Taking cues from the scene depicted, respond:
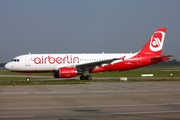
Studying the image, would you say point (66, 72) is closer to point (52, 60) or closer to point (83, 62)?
point (52, 60)

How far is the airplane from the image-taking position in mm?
39031

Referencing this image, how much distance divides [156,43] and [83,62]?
9.25 metres

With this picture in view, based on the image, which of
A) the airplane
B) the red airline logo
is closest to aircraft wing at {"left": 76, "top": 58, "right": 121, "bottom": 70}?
the airplane

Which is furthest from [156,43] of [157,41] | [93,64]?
[93,64]

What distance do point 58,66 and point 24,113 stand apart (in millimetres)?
26928

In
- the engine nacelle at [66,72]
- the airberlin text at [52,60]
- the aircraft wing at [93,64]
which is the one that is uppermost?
the airberlin text at [52,60]

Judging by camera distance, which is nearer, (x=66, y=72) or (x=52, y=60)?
(x=66, y=72)

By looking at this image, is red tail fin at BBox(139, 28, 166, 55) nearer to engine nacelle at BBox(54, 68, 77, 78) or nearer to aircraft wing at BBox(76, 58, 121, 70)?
aircraft wing at BBox(76, 58, 121, 70)

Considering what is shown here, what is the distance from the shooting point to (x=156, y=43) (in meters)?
41.8

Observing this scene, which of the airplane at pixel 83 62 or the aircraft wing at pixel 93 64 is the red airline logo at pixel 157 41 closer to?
the airplane at pixel 83 62

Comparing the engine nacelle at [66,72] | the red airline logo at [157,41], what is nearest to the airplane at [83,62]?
the red airline logo at [157,41]

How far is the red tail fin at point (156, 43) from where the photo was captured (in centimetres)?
4166

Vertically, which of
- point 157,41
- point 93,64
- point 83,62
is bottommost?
point 93,64

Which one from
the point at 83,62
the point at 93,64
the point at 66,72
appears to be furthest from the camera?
the point at 83,62
